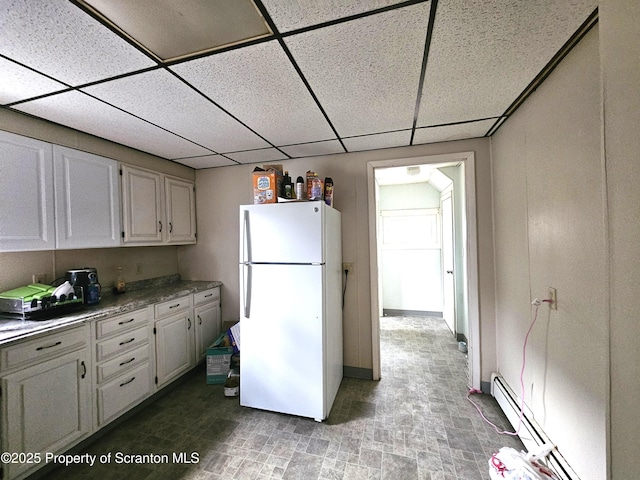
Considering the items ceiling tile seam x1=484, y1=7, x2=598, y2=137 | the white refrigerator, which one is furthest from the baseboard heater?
ceiling tile seam x1=484, y1=7, x2=598, y2=137

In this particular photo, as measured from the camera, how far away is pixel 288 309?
6.38 feet

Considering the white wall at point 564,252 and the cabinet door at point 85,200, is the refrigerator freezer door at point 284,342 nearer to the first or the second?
the cabinet door at point 85,200

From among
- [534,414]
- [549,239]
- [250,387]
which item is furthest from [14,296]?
[534,414]

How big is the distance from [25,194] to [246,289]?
1569mm

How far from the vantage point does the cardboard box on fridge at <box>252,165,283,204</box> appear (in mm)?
2074

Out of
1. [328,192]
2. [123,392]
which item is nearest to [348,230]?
[328,192]

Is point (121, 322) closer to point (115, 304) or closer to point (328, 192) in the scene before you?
point (115, 304)

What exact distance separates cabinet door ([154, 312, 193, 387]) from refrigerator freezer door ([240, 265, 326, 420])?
76cm

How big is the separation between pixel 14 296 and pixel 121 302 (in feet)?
1.87

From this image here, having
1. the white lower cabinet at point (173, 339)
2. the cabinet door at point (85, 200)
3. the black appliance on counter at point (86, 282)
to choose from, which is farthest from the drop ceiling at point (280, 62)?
the white lower cabinet at point (173, 339)

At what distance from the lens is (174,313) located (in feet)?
7.62

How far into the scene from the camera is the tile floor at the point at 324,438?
4.91 feet

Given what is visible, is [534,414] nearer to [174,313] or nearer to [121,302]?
[174,313]

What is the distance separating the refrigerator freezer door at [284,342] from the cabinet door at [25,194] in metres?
1.37
